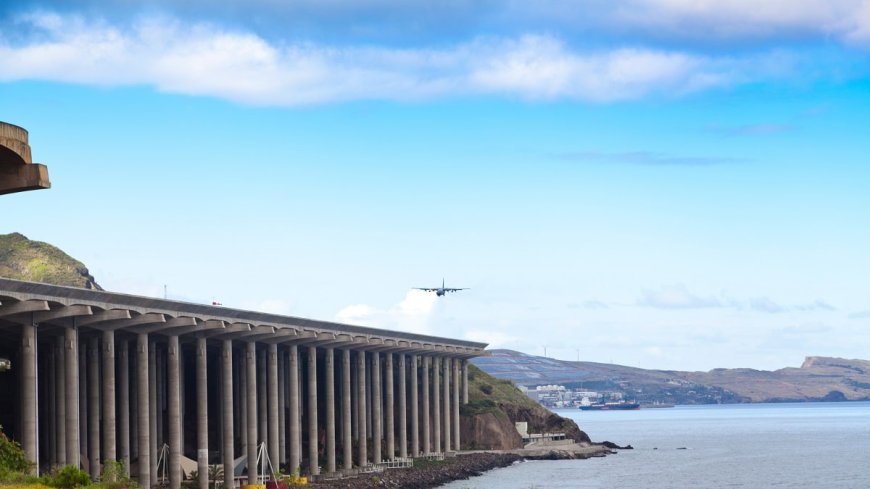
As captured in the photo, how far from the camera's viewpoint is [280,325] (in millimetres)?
104375

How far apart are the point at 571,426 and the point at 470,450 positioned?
34.7 metres

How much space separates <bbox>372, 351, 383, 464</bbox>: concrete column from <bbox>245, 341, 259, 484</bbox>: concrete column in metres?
31.3

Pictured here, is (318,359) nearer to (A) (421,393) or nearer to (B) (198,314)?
(A) (421,393)

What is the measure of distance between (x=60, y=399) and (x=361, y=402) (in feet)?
166

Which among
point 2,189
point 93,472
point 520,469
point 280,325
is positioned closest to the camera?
point 2,189

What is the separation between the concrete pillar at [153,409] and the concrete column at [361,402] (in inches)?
1293

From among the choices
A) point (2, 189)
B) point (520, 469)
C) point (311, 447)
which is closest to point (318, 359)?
point (311, 447)

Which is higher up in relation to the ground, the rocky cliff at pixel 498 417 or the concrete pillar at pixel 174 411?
the concrete pillar at pixel 174 411

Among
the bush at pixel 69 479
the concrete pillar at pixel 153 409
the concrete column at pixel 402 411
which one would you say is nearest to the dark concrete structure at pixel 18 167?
the bush at pixel 69 479

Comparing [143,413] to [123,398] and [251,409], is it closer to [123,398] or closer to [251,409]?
[123,398]

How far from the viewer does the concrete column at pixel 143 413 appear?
83.6 meters

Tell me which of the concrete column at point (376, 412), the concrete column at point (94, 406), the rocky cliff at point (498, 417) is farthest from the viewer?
the rocky cliff at point (498, 417)

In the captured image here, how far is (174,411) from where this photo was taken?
88.4 meters

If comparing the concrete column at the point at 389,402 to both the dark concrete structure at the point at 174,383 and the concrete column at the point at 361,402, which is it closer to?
the dark concrete structure at the point at 174,383
